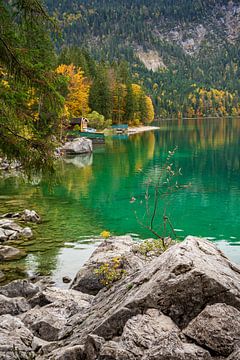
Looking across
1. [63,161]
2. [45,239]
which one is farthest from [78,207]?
[63,161]

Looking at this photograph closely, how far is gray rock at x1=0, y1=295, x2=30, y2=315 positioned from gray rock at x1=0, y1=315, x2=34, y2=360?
1.72m

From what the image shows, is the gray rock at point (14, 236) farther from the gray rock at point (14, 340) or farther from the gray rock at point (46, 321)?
the gray rock at point (14, 340)

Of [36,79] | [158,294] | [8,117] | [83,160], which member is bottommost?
[83,160]

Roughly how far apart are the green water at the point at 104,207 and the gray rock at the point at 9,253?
0.34 m

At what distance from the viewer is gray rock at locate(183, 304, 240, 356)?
546cm

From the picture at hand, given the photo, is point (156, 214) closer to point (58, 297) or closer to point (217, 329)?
point (58, 297)

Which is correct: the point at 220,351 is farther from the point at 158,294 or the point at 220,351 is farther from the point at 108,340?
the point at 108,340

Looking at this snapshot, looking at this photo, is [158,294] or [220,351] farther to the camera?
[158,294]

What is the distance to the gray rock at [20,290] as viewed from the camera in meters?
11.4

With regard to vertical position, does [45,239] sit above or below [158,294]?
below

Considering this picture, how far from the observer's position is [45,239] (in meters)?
18.2

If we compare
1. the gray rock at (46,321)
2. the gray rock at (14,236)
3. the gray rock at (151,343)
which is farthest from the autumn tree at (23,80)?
the gray rock at (14,236)

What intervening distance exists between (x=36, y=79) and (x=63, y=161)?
3814cm

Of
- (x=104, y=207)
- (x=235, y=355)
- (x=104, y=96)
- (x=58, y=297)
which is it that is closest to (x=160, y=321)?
(x=235, y=355)
